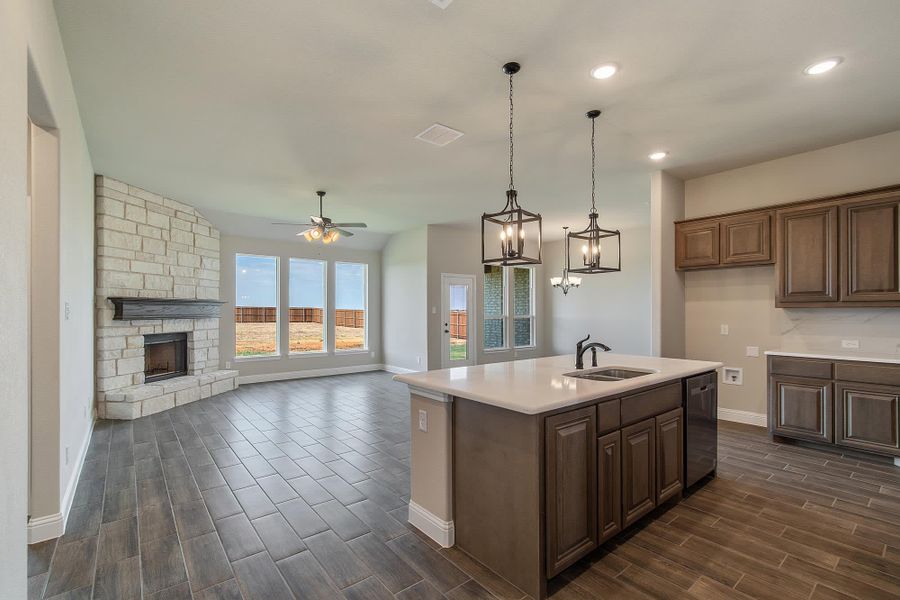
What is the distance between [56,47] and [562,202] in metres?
5.30

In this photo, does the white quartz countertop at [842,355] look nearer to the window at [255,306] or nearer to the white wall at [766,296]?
the white wall at [766,296]

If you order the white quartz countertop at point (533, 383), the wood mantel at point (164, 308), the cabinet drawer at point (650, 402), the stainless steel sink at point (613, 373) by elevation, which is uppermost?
the wood mantel at point (164, 308)

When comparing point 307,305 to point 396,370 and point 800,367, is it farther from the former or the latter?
point 800,367

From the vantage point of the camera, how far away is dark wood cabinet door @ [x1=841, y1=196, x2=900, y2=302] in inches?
139

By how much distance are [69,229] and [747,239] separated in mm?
6049

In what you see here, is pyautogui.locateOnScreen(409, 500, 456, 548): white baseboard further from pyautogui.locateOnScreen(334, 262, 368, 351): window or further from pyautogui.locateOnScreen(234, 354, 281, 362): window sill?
pyautogui.locateOnScreen(334, 262, 368, 351): window

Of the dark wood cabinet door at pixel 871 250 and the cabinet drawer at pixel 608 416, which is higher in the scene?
the dark wood cabinet door at pixel 871 250

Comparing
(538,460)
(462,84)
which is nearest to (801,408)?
(538,460)

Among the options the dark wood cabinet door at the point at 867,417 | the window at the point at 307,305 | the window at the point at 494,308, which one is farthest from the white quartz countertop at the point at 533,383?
the window at the point at 307,305

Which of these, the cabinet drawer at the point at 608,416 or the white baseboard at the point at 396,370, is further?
the white baseboard at the point at 396,370

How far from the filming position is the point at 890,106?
10.4 ft

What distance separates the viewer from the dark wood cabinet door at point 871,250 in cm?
353

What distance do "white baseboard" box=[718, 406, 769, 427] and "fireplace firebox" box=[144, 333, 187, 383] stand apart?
723cm

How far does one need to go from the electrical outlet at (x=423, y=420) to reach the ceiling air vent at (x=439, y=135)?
7.66 ft
